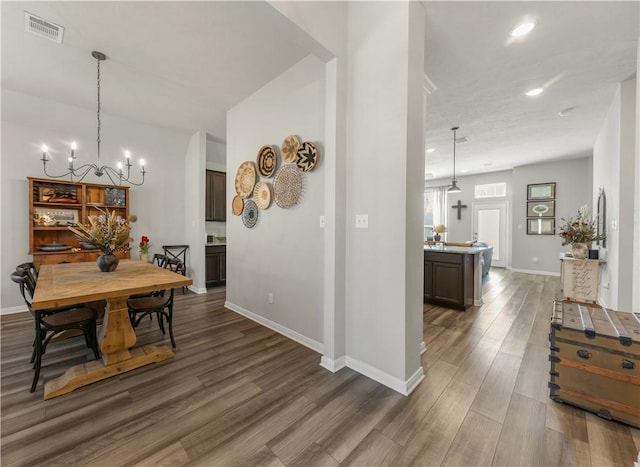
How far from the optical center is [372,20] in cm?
210

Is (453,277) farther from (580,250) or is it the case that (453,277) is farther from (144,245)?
(144,245)

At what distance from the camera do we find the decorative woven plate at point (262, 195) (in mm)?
3178

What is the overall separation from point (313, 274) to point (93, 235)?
223cm

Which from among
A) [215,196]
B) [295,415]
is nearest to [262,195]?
[295,415]

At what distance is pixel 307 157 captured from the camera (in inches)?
104

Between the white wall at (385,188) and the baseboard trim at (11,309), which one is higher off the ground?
the white wall at (385,188)

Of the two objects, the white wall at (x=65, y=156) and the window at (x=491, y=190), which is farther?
the window at (x=491, y=190)

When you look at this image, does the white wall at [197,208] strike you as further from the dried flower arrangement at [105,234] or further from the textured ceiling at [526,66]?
the textured ceiling at [526,66]

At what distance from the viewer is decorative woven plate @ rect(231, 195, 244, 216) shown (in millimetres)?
3627

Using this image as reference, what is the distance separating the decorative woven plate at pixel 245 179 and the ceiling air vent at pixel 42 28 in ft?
6.64

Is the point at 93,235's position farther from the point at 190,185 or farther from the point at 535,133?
the point at 535,133

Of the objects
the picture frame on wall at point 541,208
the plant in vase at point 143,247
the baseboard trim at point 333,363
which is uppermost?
the picture frame on wall at point 541,208

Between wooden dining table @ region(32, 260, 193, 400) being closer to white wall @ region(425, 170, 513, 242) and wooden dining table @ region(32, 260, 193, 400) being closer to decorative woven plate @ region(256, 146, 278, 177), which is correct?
decorative woven plate @ region(256, 146, 278, 177)

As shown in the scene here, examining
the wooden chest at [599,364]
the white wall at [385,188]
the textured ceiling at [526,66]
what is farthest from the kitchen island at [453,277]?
the textured ceiling at [526,66]
